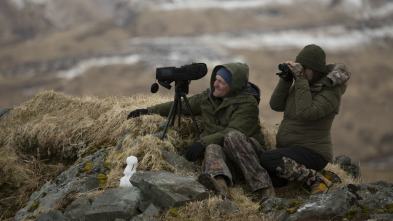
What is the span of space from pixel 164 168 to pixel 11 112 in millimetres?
6205

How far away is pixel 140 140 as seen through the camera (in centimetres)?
739

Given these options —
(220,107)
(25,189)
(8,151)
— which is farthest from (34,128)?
(220,107)

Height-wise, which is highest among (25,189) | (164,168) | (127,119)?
(127,119)

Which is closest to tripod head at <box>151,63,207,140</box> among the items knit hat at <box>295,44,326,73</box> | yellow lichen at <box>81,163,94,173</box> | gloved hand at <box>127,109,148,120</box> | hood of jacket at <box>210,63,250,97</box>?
hood of jacket at <box>210,63,250,97</box>

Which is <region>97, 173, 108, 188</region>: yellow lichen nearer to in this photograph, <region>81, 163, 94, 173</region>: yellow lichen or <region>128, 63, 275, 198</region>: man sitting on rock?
<region>81, 163, 94, 173</region>: yellow lichen

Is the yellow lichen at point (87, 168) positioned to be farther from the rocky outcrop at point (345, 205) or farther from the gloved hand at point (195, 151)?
the rocky outcrop at point (345, 205)

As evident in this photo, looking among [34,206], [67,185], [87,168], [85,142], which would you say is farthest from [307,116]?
[34,206]

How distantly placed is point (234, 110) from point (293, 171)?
54.1 inches

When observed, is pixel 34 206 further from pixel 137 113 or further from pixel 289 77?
pixel 289 77

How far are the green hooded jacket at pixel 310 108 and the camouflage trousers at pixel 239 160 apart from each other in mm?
794

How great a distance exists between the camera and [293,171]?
6.81 metres

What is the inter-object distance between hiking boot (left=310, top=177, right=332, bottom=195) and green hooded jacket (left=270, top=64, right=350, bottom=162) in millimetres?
410

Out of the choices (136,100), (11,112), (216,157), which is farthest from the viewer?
(11,112)

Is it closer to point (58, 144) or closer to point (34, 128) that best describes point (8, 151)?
point (34, 128)
